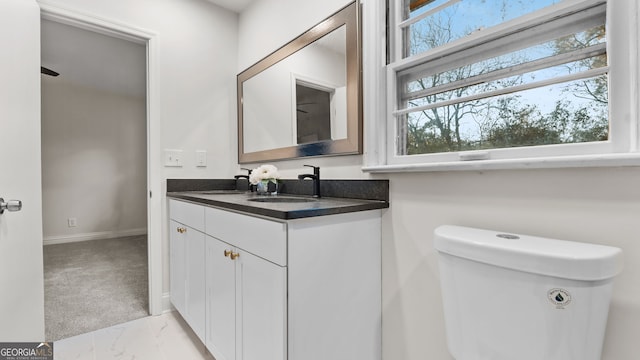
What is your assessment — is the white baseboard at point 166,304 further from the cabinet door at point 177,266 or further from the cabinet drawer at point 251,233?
the cabinet drawer at point 251,233

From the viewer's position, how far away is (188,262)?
168 centimetres

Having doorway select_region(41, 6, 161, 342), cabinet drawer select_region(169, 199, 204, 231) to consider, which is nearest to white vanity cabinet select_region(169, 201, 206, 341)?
cabinet drawer select_region(169, 199, 204, 231)

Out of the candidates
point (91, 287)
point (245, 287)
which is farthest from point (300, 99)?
point (91, 287)

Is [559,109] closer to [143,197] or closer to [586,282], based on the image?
[586,282]

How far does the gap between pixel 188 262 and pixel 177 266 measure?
249 millimetres

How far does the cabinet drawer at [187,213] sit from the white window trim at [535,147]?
910mm

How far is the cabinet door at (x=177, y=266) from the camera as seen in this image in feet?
5.76

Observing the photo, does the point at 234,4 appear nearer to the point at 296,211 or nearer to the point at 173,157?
the point at 173,157

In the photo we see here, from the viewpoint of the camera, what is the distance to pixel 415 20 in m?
1.20

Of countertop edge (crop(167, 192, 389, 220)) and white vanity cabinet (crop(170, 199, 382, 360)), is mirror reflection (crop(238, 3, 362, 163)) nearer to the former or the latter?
countertop edge (crop(167, 192, 389, 220))

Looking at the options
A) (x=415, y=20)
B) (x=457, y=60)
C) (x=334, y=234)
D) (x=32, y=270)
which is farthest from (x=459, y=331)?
Result: (x=32, y=270)

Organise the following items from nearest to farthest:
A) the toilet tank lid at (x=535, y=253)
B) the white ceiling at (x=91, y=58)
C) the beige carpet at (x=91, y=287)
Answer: the toilet tank lid at (x=535, y=253)
the beige carpet at (x=91, y=287)
the white ceiling at (x=91, y=58)

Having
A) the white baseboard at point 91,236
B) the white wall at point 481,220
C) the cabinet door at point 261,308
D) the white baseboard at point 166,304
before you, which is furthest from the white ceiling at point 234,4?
the white baseboard at point 91,236

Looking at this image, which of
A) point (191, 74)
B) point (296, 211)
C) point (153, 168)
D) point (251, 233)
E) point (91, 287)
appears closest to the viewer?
point (296, 211)
